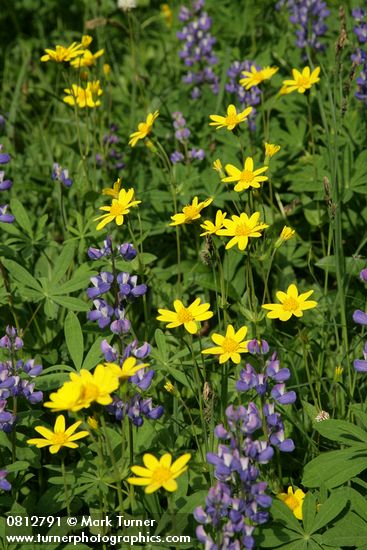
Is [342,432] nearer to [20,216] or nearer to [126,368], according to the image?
[126,368]

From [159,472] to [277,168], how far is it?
2042 mm

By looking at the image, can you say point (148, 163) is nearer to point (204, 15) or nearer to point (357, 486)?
point (204, 15)

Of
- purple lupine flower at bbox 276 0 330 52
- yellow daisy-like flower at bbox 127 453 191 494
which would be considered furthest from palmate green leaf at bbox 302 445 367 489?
purple lupine flower at bbox 276 0 330 52

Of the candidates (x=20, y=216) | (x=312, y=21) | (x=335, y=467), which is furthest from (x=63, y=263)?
(x=312, y=21)

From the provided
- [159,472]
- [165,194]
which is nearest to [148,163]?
[165,194]

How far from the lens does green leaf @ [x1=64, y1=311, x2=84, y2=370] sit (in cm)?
233

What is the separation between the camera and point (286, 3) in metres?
4.18

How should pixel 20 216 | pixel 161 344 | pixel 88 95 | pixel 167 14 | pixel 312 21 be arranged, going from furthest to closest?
1. pixel 167 14
2. pixel 312 21
3. pixel 88 95
4. pixel 20 216
5. pixel 161 344

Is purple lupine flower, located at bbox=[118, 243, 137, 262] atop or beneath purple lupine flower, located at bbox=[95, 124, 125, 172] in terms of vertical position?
atop

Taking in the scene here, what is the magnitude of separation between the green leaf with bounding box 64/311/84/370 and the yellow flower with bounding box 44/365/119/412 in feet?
2.22

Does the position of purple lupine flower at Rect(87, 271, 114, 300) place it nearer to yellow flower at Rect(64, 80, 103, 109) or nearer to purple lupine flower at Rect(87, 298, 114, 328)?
purple lupine flower at Rect(87, 298, 114, 328)

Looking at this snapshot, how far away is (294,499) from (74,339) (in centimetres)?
89

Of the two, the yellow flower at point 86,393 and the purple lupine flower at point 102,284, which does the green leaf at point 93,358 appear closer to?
the purple lupine flower at point 102,284

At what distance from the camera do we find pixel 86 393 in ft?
5.21
